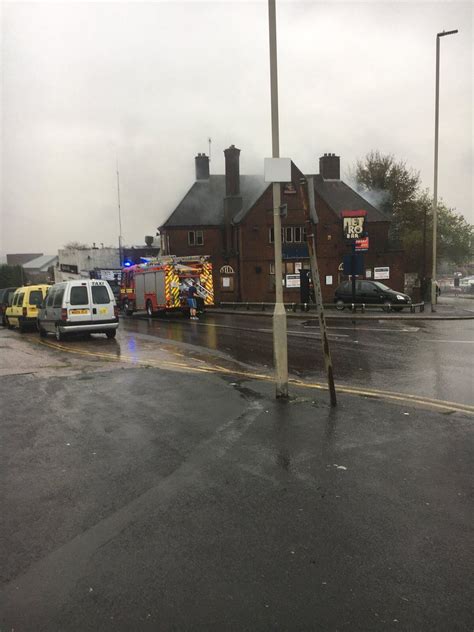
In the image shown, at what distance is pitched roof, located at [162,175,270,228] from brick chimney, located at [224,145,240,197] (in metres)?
1.08

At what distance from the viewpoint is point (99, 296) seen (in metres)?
16.1

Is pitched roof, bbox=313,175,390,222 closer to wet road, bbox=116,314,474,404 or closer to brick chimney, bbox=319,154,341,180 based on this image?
brick chimney, bbox=319,154,341,180

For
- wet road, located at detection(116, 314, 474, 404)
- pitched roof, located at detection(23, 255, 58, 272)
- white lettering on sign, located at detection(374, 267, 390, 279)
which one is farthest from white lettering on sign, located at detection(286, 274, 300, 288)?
pitched roof, located at detection(23, 255, 58, 272)

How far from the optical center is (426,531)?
3.63m

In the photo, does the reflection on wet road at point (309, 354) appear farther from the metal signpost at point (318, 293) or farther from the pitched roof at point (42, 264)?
the pitched roof at point (42, 264)

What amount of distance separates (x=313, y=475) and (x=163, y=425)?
7.65 ft

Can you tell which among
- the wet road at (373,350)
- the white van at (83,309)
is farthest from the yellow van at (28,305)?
the white van at (83,309)

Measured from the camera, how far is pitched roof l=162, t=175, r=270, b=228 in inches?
1647

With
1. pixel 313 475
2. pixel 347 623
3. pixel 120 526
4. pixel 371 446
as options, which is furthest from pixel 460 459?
pixel 120 526

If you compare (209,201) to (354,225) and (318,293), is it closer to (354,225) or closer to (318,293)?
(354,225)

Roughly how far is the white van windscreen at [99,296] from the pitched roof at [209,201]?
25204mm

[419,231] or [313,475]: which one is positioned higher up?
[419,231]

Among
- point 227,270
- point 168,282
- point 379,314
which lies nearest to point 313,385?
point 379,314

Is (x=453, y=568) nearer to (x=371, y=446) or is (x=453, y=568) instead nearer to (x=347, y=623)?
(x=347, y=623)
